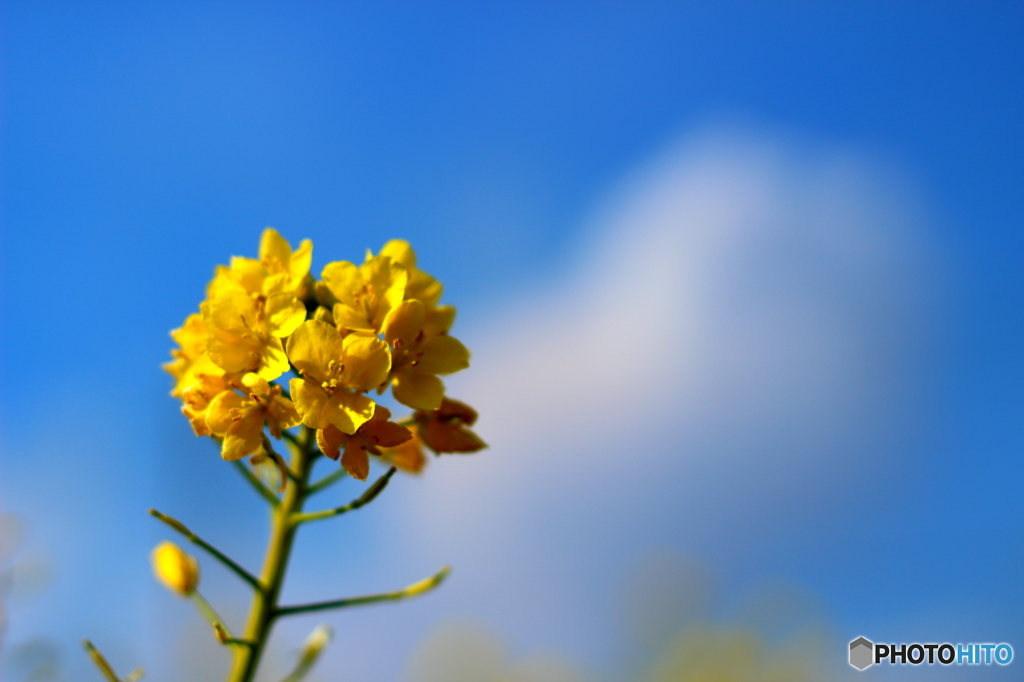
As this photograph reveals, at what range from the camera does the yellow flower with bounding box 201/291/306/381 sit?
181 centimetres

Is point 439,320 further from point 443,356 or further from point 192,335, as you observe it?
point 192,335

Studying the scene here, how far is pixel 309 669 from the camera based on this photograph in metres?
2.03

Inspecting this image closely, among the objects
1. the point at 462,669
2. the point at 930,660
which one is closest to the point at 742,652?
the point at 462,669

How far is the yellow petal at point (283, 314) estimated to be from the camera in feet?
6.09

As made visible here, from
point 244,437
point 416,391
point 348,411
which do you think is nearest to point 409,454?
point 416,391

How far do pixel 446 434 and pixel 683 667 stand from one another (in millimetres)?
11656

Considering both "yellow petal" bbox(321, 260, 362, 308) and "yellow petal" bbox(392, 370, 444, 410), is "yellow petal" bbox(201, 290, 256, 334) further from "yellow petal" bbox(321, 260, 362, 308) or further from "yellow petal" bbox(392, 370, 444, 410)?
"yellow petal" bbox(392, 370, 444, 410)

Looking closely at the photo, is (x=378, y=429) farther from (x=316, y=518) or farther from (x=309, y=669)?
(x=309, y=669)

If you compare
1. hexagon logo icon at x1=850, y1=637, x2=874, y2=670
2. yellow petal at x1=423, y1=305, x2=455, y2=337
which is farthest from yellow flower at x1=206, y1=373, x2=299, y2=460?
hexagon logo icon at x1=850, y1=637, x2=874, y2=670

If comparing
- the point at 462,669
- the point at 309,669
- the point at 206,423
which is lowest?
the point at 309,669

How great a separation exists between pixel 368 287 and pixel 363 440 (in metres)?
0.41

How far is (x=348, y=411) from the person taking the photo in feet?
5.67

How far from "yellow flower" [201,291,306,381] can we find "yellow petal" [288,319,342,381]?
59mm

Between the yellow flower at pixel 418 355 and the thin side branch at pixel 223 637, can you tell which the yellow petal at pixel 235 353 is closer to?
the yellow flower at pixel 418 355
